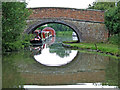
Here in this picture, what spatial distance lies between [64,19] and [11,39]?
28.5 ft

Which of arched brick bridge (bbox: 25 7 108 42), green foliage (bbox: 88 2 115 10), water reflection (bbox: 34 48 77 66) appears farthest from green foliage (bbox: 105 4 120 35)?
green foliage (bbox: 88 2 115 10)

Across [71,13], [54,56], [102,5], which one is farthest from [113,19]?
[102,5]

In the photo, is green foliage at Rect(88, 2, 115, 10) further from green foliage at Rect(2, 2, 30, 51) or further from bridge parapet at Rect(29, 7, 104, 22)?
green foliage at Rect(2, 2, 30, 51)

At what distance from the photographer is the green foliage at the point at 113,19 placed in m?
18.5

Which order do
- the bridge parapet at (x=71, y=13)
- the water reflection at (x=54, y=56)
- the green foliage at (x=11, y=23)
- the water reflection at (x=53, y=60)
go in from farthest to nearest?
the bridge parapet at (x=71, y=13)
the green foliage at (x=11, y=23)
the water reflection at (x=54, y=56)
the water reflection at (x=53, y=60)

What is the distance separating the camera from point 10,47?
47.2ft

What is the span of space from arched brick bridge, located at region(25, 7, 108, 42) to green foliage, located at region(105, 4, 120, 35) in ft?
4.02

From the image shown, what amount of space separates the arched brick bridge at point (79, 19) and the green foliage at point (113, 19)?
1.23 m

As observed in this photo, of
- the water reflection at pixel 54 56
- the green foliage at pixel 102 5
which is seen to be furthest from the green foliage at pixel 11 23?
the green foliage at pixel 102 5

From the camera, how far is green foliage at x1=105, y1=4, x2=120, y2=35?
18541 millimetres

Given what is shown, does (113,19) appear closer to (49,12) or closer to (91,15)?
(91,15)

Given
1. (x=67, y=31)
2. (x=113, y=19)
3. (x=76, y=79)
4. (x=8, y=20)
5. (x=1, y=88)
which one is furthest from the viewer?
(x=67, y=31)

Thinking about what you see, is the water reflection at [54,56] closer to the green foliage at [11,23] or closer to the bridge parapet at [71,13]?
the green foliage at [11,23]

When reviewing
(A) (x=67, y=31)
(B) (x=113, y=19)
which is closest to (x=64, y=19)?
(B) (x=113, y=19)
